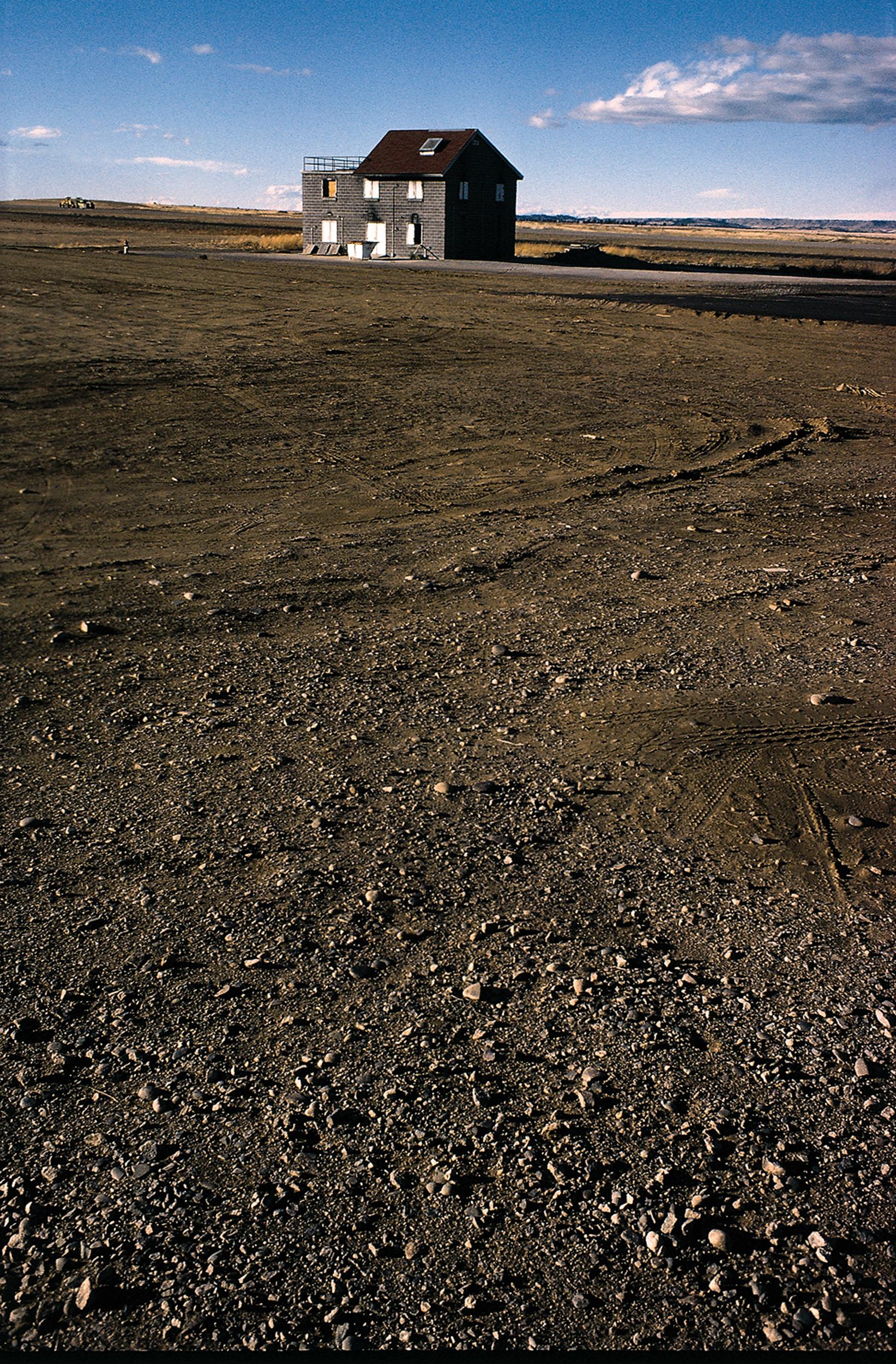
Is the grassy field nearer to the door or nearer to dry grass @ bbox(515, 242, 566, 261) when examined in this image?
dry grass @ bbox(515, 242, 566, 261)

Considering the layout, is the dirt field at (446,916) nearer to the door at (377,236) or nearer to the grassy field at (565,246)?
the grassy field at (565,246)

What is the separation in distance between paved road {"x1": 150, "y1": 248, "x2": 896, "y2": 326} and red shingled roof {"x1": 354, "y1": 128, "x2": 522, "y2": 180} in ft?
16.9

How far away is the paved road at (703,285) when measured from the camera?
93.5ft

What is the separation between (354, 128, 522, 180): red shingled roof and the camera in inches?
2110

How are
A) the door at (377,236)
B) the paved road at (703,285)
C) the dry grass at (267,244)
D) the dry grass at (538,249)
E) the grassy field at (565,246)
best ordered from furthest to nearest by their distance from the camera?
the dry grass at (267,244) → the dry grass at (538,249) → the door at (377,236) → the grassy field at (565,246) → the paved road at (703,285)

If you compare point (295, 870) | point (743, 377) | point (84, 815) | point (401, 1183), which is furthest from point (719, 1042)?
point (743, 377)

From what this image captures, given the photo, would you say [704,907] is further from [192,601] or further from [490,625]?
[192,601]

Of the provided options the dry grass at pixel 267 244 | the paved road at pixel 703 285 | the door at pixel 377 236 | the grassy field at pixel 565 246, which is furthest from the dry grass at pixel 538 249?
the dry grass at pixel 267 244

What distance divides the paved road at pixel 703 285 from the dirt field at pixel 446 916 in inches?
817

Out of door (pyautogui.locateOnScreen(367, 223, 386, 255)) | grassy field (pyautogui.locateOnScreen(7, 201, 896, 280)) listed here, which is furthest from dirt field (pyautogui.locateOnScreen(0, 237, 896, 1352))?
door (pyautogui.locateOnScreen(367, 223, 386, 255))

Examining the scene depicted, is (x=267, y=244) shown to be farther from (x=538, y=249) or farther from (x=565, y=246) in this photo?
(x=565, y=246)

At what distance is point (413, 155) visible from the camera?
54.9 metres

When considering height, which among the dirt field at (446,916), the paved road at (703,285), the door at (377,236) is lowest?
the dirt field at (446,916)

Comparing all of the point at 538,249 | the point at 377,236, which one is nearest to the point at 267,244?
the point at 377,236
